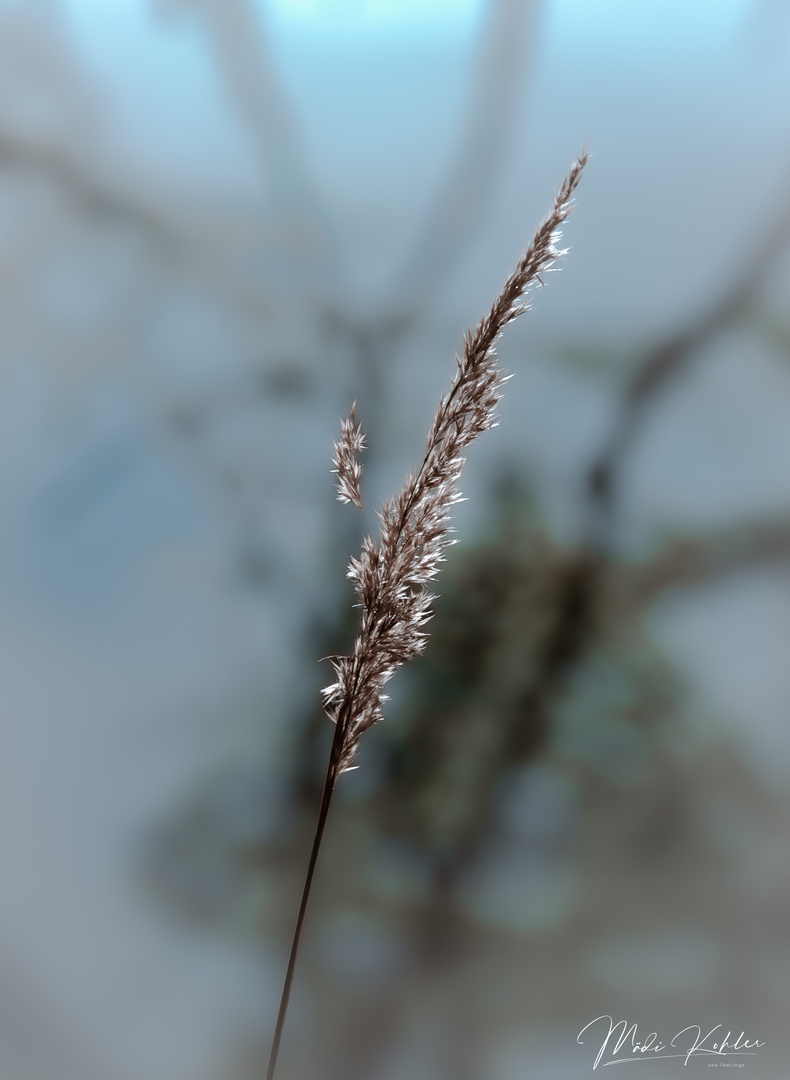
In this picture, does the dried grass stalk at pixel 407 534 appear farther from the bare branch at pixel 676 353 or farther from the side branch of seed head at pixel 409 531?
the bare branch at pixel 676 353

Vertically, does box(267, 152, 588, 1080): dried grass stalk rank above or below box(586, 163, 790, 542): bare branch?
below

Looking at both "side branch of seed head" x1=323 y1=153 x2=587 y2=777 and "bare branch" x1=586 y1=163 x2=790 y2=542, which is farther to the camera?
"bare branch" x1=586 y1=163 x2=790 y2=542

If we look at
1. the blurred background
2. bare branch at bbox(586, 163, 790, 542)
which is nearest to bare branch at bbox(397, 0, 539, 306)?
the blurred background

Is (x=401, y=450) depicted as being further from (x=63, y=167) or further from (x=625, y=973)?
(x=625, y=973)

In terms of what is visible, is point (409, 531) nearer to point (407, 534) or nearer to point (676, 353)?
point (407, 534)

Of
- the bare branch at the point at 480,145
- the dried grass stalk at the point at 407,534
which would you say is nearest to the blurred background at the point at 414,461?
the bare branch at the point at 480,145

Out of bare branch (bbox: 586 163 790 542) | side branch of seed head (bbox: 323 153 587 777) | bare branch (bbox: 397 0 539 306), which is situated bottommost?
side branch of seed head (bbox: 323 153 587 777)

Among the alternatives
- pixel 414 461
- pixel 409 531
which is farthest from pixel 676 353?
pixel 409 531

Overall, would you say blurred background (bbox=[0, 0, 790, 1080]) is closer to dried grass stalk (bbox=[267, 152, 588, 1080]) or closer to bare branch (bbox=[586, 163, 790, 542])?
bare branch (bbox=[586, 163, 790, 542])
